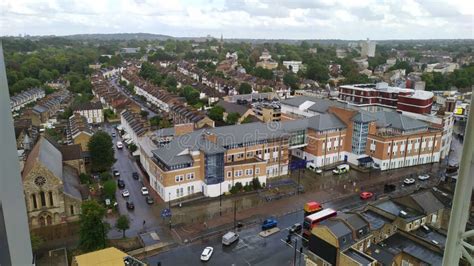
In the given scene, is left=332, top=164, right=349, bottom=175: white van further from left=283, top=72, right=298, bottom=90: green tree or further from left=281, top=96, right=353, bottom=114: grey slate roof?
left=283, top=72, right=298, bottom=90: green tree

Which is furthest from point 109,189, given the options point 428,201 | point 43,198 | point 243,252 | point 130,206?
point 428,201

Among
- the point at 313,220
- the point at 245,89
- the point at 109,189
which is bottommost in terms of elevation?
the point at 109,189

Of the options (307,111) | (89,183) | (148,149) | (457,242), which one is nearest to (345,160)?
(307,111)

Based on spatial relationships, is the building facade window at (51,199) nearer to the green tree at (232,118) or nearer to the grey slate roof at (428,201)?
the grey slate roof at (428,201)

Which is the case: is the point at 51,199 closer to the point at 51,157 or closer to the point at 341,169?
the point at 51,157

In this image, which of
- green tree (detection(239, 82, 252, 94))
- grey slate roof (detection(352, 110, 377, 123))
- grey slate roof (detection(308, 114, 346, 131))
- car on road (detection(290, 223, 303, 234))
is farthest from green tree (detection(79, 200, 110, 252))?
green tree (detection(239, 82, 252, 94))

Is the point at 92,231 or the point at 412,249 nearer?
the point at 412,249

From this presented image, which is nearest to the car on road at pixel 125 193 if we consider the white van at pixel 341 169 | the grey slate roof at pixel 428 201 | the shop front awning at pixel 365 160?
the white van at pixel 341 169
